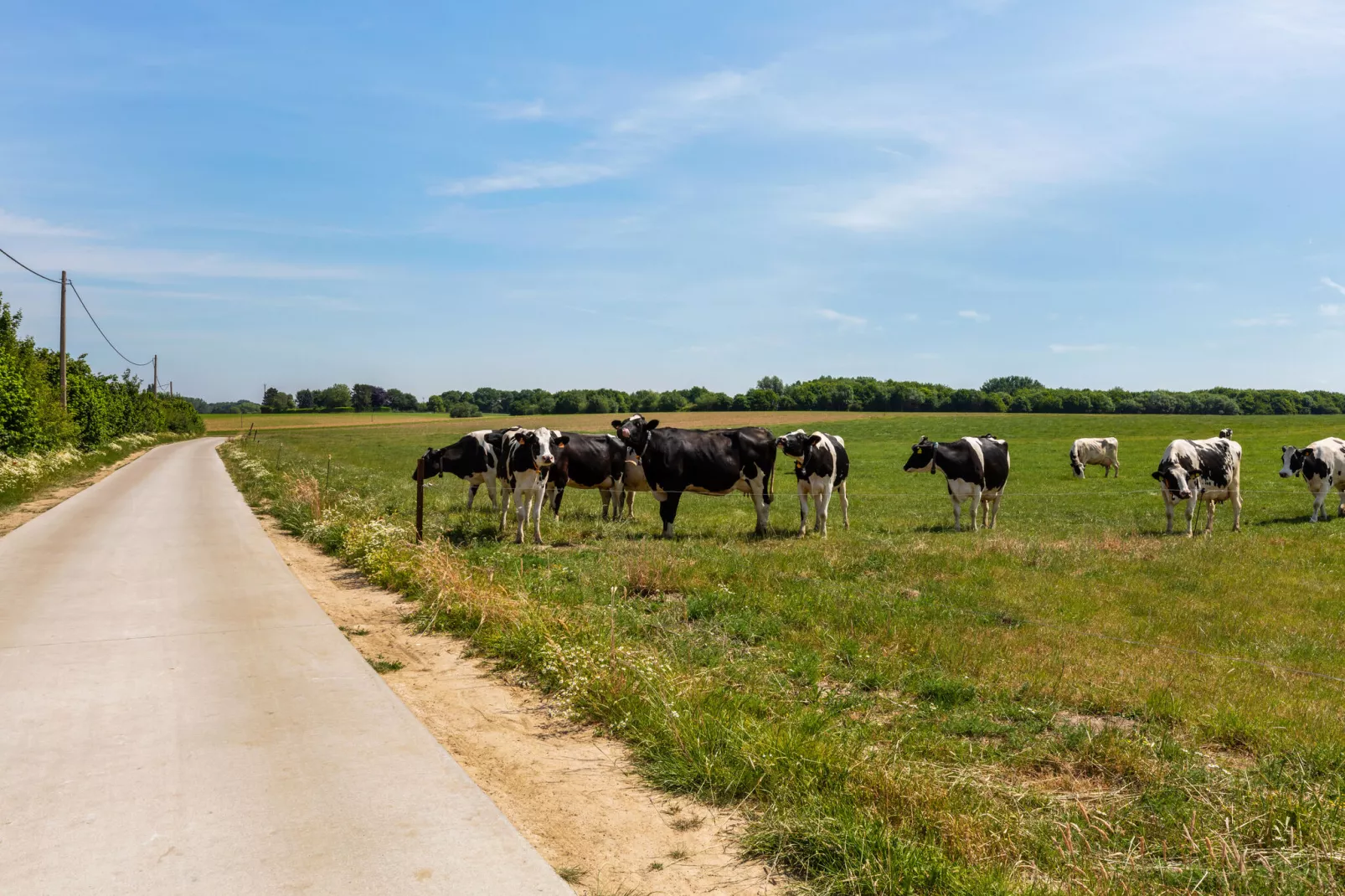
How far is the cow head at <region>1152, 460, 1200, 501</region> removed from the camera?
695 inches

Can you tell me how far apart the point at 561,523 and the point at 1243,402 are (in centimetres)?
10973

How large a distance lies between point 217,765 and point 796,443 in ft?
43.1

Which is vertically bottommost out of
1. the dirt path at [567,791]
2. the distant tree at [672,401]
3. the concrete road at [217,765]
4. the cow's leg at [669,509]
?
the dirt path at [567,791]

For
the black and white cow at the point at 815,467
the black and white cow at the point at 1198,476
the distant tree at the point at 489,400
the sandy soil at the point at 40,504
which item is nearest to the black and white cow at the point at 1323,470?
the black and white cow at the point at 1198,476

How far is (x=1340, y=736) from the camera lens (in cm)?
583

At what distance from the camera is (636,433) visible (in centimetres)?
1625

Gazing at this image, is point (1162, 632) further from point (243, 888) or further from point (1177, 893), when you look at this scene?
point (243, 888)

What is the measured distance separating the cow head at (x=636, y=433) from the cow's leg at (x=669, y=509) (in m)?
1.08

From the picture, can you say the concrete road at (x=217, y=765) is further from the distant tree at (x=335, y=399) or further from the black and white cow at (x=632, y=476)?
the distant tree at (x=335, y=399)

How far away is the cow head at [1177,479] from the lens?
1764 cm

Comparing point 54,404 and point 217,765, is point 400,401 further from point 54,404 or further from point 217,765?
point 217,765

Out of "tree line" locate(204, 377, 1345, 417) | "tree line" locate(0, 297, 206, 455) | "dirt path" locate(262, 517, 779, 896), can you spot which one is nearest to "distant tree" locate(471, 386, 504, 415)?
"tree line" locate(204, 377, 1345, 417)

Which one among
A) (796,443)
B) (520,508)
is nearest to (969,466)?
(796,443)

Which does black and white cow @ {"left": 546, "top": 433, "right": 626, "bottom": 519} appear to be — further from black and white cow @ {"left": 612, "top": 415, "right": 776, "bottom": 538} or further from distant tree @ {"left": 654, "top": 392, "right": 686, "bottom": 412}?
distant tree @ {"left": 654, "top": 392, "right": 686, "bottom": 412}
